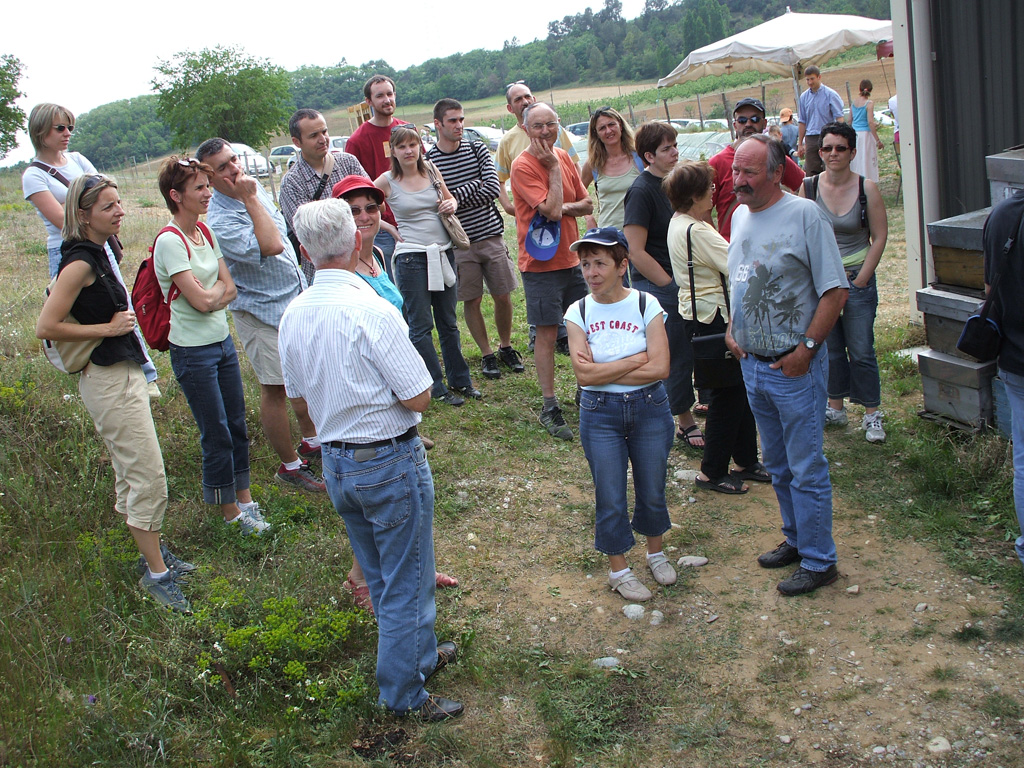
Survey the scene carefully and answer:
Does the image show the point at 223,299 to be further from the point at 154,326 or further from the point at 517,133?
the point at 517,133

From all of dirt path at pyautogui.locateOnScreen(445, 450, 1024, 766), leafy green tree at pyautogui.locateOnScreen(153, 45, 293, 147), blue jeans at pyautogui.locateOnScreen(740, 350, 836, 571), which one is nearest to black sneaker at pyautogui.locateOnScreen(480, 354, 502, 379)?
dirt path at pyautogui.locateOnScreen(445, 450, 1024, 766)

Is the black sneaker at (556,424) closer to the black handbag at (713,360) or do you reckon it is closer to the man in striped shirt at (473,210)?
the man in striped shirt at (473,210)

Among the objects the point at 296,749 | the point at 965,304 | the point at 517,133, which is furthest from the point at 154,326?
the point at 965,304

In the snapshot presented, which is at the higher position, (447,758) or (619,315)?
(619,315)

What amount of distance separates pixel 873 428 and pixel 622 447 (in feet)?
7.86

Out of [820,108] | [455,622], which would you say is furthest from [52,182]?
[820,108]

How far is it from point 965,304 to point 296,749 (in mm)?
4303

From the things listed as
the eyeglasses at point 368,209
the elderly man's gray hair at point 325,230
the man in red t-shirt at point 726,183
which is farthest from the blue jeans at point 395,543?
the man in red t-shirt at point 726,183

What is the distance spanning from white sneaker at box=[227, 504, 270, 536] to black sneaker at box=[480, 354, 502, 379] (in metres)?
2.75

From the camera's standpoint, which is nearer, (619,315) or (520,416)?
(619,315)

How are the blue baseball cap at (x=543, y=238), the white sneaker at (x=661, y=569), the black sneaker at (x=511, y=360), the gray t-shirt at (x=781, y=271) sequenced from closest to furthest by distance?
1. the gray t-shirt at (x=781, y=271)
2. the white sneaker at (x=661, y=569)
3. the blue baseball cap at (x=543, y=238)
4. the black sneaker at (x=511, y=360)

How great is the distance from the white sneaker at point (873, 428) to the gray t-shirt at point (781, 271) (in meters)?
2.05

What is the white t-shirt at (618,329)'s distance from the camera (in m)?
3.68

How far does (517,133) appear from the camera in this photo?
6777 millimetres
